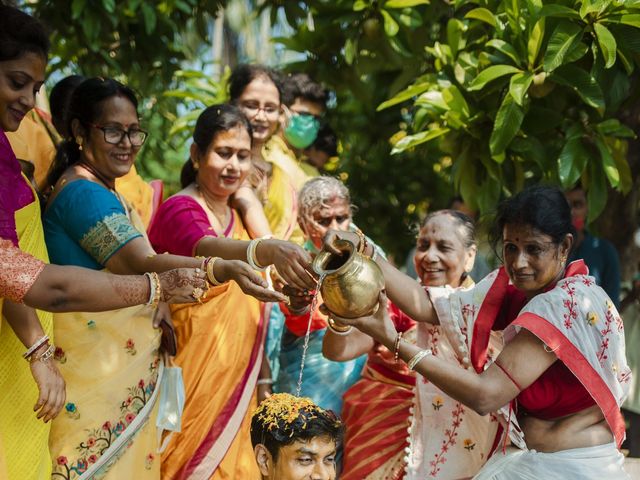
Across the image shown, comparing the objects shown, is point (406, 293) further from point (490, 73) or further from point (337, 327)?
point (490, 73)

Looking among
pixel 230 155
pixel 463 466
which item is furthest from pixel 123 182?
pixel 463 466

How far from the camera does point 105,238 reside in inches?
140

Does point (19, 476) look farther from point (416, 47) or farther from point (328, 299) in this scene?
point (416, 47)

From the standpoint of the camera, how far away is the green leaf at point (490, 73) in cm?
420

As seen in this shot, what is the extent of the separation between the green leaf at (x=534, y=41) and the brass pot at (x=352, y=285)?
1405 mm

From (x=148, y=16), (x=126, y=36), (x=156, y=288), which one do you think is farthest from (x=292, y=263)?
(x=126, y=36)

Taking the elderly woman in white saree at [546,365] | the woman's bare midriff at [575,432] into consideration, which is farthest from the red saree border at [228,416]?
the woman's bare midriff at [575,432]

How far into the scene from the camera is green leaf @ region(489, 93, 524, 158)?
4242 millimetres

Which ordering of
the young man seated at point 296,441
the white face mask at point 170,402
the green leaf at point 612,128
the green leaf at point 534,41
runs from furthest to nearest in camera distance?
the green leaf at point 612,128 → the green leaf at point 534,41 → the white face mask at point 170,402 → the young man seated at point 296,441

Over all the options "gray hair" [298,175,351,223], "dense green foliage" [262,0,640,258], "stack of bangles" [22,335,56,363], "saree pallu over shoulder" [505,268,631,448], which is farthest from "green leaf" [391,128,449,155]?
"stack of bangles" [22,335,56,363]

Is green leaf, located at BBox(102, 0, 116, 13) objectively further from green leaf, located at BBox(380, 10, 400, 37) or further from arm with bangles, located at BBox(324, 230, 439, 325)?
arm with bangles, located at BBox(324, 230, 439, 325)

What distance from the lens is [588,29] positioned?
4.12m

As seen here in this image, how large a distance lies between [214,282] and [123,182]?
1597 mm

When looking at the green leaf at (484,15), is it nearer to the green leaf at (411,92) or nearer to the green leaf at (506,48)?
the green leaf at (506,48)
